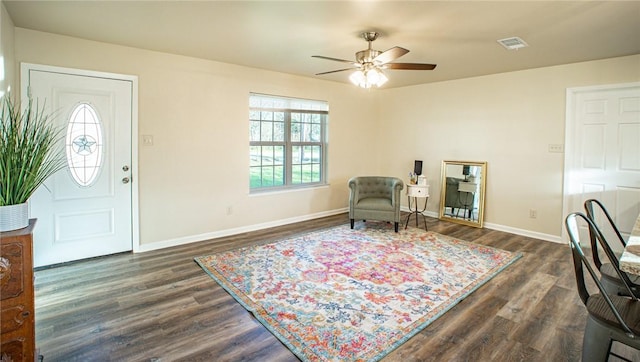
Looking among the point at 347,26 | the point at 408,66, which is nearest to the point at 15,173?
the point at 347,26

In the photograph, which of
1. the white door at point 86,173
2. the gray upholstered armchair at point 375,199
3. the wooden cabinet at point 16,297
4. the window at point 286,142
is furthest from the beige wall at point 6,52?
the gray upholstered armchair at point 375,199

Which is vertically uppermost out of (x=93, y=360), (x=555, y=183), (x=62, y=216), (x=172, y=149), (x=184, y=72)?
(x=184, y=72)

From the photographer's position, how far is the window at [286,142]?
16.9 ft

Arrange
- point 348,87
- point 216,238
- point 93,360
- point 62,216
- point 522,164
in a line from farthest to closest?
point 348,87
point 522,164
point 216,238
point 62,216
point 93,360

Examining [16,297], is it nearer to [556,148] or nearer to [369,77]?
[369,77]

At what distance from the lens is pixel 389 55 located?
2992mm

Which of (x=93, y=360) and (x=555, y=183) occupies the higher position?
(x=555, y=183)

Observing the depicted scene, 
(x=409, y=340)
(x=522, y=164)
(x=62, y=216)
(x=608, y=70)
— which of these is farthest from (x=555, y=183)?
(x=62, y=216)

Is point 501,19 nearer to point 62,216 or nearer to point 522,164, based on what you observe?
point 522,164

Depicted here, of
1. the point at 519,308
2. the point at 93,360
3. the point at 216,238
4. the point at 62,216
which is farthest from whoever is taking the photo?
the point at 216,238

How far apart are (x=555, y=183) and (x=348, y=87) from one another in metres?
3.67

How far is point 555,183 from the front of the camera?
4637 mm

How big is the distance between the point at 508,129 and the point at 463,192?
48.1 inches

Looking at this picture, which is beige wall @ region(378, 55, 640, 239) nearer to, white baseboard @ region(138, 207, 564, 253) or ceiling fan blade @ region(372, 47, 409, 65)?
white baseboard @ region(138, 207, 564, 253)
